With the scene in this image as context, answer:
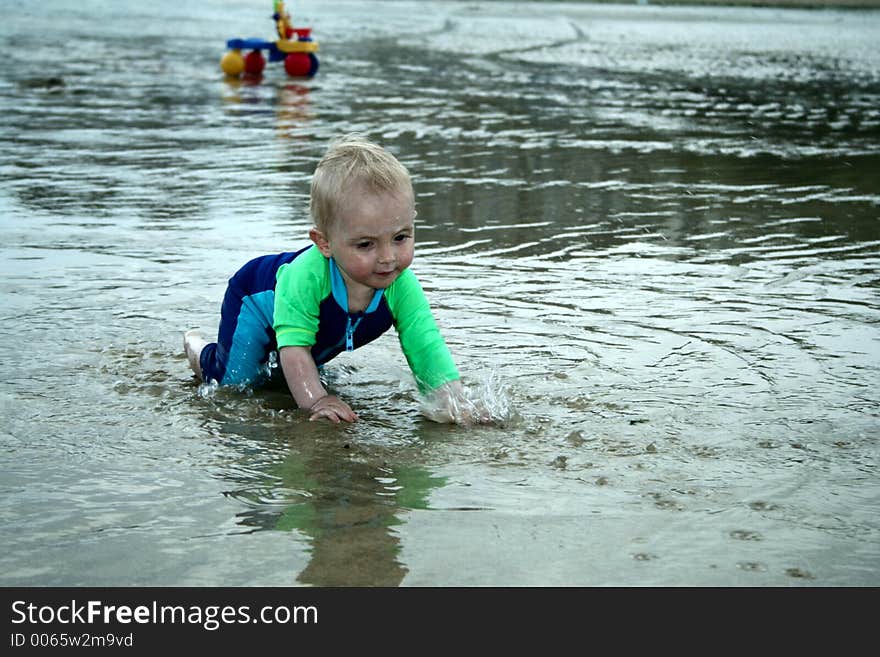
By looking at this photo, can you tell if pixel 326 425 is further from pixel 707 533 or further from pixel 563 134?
pixel 563 134

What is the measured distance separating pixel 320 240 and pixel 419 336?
0.49 metres

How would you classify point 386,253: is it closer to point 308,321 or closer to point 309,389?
point 308,321

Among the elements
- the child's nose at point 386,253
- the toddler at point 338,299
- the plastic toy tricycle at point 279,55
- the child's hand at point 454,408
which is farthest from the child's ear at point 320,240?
the plastic toy tricycle at point 279,55

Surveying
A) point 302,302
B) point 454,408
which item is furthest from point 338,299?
point 454,408

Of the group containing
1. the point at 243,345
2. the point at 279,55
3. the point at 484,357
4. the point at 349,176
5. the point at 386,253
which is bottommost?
the point at 484,357

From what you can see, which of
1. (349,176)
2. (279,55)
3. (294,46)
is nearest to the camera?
(349,176)

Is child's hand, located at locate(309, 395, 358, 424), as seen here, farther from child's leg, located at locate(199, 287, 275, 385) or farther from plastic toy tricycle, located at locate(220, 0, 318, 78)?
plastic toy tricycle, located at locate(220, 0, 318, 78)

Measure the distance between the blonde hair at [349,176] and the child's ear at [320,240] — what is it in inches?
1.4

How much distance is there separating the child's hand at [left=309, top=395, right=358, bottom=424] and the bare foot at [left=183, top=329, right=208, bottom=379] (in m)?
0.61

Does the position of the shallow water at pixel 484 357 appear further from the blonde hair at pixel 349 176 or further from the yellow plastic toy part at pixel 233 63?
the yellow plastic toy part at pixel 233 63

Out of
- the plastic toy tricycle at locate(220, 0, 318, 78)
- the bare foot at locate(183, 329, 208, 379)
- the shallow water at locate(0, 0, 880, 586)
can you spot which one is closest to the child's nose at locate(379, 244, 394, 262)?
the shallow water at locate(0, 0, 880, 586)

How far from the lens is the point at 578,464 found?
368 centimetres

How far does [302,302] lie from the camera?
424 centimetres
